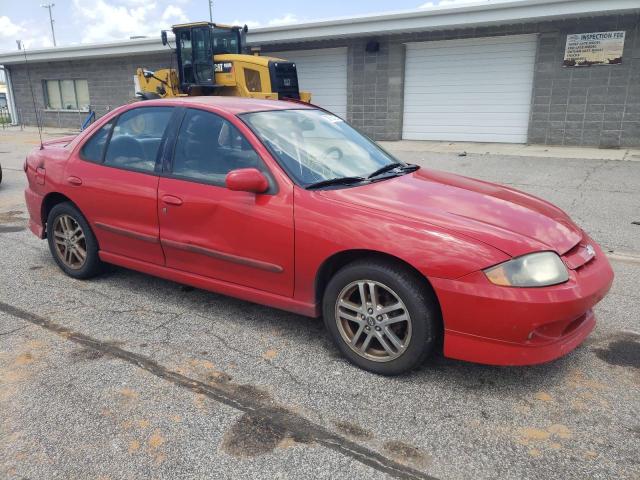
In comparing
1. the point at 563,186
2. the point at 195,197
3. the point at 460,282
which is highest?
the point at 195,197

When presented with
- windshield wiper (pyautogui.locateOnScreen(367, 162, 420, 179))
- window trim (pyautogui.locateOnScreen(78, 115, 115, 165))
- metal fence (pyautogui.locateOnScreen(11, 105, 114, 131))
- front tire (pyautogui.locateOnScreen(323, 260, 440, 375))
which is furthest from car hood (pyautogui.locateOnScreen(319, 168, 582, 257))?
metal fence (pyautogui.locateOnScreen(11, 105, 114, 131))

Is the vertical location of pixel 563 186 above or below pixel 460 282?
below

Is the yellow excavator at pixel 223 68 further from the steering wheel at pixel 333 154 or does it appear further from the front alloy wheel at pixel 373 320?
the front alloy wheel at pixel 373 320

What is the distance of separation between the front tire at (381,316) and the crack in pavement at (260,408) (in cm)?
61

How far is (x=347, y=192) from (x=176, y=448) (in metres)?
1.71

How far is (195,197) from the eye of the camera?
3.62 metres

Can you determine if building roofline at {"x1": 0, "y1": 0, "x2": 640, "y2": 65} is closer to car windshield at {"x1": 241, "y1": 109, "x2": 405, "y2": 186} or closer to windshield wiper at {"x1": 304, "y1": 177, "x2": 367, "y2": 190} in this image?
car windshield at {"x1": 241, "y1": 109, "x2": 405, "y2": 186}

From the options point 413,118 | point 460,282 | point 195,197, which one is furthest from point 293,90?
point 460,282

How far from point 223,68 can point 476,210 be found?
41.0ft

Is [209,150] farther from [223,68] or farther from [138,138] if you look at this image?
[223,68]

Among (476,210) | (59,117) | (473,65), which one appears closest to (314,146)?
(476,210)

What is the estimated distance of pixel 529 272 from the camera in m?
2.73

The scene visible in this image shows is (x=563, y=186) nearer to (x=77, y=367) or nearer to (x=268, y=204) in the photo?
(x=268, y=204)

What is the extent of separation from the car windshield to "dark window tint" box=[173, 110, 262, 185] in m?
0.15
